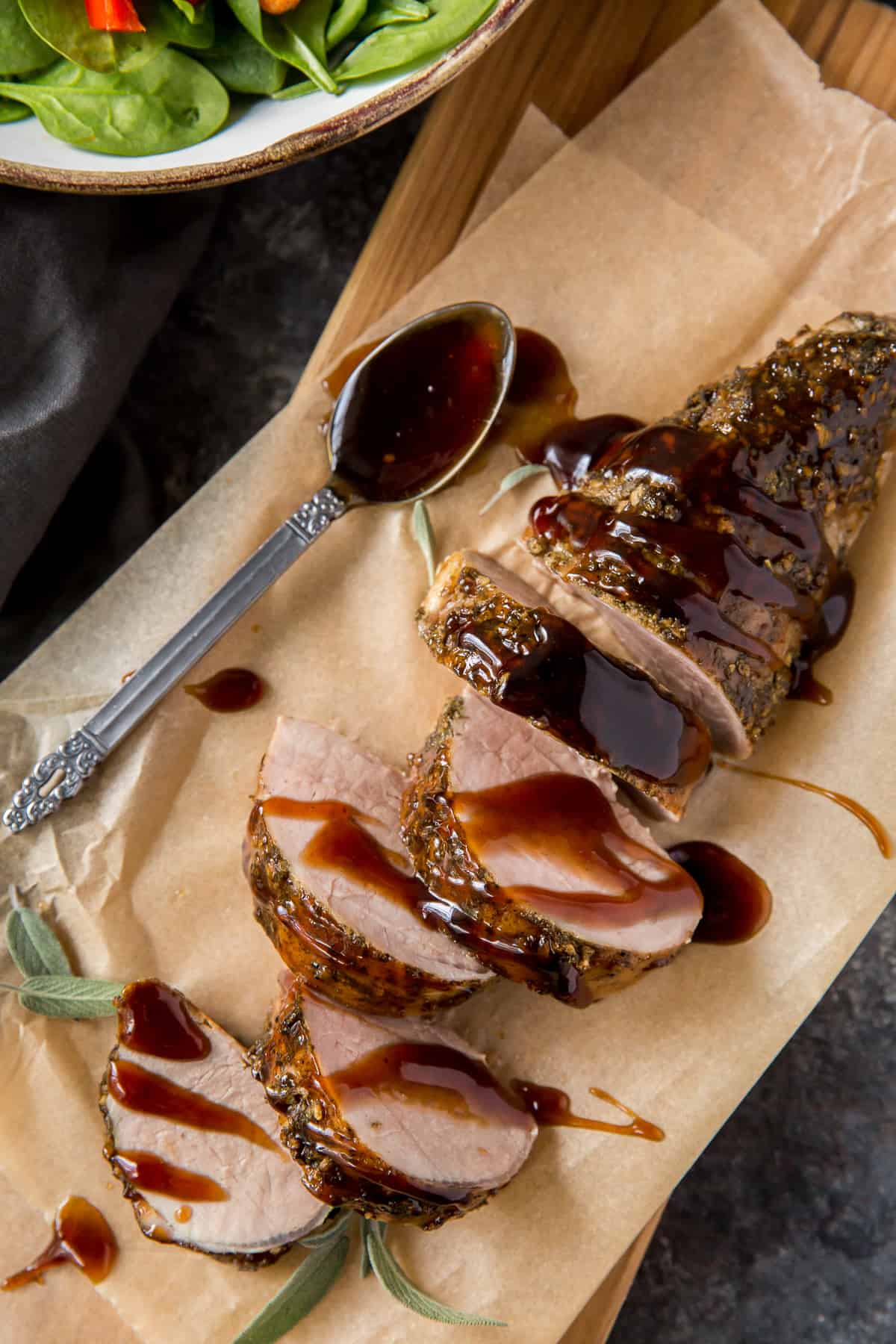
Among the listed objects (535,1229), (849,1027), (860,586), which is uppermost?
(860,586)

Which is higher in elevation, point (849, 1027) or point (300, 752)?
point (300, 752)

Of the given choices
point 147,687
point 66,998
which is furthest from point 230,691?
point 66,998

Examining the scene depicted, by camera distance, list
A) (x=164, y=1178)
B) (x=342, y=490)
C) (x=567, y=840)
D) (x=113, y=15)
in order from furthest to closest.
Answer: (x=342, y=490)
(x=164, y=1178)
(x=567, y=840)
(x=113, y=15)

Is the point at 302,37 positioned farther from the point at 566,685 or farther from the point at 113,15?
the point at 566,685

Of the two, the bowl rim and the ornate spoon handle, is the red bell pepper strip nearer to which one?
the bowl rim

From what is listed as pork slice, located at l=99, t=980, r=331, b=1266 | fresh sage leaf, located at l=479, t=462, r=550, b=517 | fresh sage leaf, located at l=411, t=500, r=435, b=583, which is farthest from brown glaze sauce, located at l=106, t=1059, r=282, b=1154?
fresh sage leaf, located at l=479, t=462, r=550, b=517

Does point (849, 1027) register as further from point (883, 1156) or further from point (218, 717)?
point (218, 717)

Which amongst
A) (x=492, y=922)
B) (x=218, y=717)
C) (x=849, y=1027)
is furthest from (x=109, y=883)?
(x=849, y=1027)
